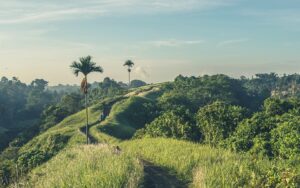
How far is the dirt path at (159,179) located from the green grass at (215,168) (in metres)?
0.56

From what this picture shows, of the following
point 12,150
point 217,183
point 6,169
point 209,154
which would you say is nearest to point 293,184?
point 217,183

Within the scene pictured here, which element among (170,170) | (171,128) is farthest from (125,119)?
(170,170)

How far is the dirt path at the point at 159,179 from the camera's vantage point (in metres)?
24.7

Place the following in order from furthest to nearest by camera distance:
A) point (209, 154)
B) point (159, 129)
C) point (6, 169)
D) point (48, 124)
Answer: point (48, 124), point (159, 129), point (6, 169), point (209, 154)

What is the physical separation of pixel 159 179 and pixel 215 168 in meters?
3.51

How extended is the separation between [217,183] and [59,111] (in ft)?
354

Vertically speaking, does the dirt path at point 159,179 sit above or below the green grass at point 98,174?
below

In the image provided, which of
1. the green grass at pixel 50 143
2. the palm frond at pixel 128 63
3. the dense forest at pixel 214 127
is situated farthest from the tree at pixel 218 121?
the palm frond at pixel 128 63

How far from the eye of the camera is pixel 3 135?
126m

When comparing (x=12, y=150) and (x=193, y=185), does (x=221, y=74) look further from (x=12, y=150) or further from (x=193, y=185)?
(x=193, y=185)

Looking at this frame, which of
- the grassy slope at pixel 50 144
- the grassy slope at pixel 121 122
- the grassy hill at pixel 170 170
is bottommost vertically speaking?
the grassy slope at pixel 50 144

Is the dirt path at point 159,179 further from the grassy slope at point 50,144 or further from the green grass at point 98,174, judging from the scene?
the grassy slope at point 50,144

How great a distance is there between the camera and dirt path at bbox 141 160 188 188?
2473 cm

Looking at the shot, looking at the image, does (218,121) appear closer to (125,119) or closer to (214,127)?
(214,127)
